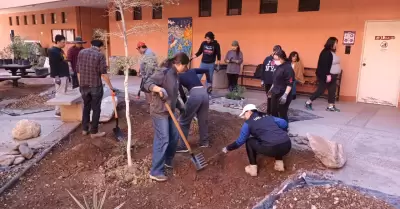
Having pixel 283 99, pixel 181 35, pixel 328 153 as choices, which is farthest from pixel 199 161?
pixel 181 35

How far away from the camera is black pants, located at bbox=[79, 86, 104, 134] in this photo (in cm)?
534

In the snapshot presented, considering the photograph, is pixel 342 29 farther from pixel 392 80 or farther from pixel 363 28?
pixel 392 80

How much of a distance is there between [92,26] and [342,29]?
14.7 meters

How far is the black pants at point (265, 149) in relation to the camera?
12.8 feet

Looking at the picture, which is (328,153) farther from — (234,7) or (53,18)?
(53,18)

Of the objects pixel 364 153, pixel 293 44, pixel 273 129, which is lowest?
pixel 364 153

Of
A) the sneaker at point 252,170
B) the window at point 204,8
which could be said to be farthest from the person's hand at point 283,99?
the window at point 204,8

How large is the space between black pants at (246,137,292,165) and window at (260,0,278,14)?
244 inches

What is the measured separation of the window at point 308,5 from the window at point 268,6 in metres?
0.74

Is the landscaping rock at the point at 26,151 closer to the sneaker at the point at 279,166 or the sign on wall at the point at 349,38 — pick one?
the sneaker at the point at 279,166

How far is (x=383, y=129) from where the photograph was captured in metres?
5.73

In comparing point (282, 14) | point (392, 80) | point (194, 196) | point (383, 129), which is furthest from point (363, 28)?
point (194, 196)

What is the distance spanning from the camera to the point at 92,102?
215 inches

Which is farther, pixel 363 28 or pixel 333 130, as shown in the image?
pixel 363 28
